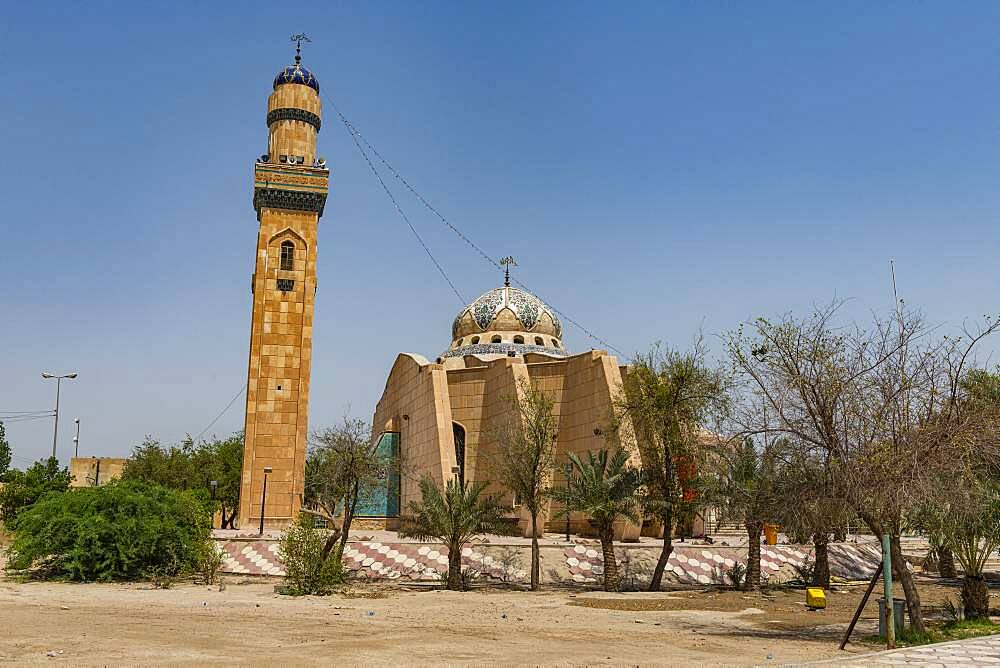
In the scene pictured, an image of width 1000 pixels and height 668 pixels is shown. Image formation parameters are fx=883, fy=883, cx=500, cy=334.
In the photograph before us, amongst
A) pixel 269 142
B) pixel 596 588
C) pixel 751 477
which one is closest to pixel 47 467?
pixel 269 142

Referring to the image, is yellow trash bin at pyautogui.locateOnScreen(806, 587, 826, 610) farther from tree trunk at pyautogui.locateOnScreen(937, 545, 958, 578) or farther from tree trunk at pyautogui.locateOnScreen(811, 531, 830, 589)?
tree trunk at pyautogui.locateOnScreen(937, 545, 958, 578)

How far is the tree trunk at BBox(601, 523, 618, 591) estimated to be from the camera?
19562 mm

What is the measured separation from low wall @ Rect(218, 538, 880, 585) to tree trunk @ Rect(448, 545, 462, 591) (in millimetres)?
1296

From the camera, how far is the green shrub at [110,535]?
1930 centimetres

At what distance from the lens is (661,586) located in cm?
2081

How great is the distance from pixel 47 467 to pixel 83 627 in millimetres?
29783

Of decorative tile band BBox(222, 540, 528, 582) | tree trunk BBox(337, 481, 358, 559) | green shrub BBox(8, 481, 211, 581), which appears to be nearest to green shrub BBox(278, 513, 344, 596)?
tree trunk BBox(337, 481, 358, 559)

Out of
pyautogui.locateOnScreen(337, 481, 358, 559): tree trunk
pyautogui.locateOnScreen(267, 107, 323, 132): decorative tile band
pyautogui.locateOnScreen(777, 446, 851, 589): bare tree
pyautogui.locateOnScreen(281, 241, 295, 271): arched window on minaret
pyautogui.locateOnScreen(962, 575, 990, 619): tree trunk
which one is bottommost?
pyautogui.locateOnScreen(962, 575, 990, 619): tree trunk

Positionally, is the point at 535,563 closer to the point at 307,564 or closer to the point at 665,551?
the point at 665,551

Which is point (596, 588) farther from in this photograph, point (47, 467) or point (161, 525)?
point (47, 467)

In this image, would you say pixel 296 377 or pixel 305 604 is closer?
pixel 305 604

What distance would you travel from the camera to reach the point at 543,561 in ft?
69.7

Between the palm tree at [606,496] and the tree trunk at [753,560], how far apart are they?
2.52 metres

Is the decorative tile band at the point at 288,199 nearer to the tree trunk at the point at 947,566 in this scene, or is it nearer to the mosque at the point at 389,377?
the mosque at the point at 389,377
